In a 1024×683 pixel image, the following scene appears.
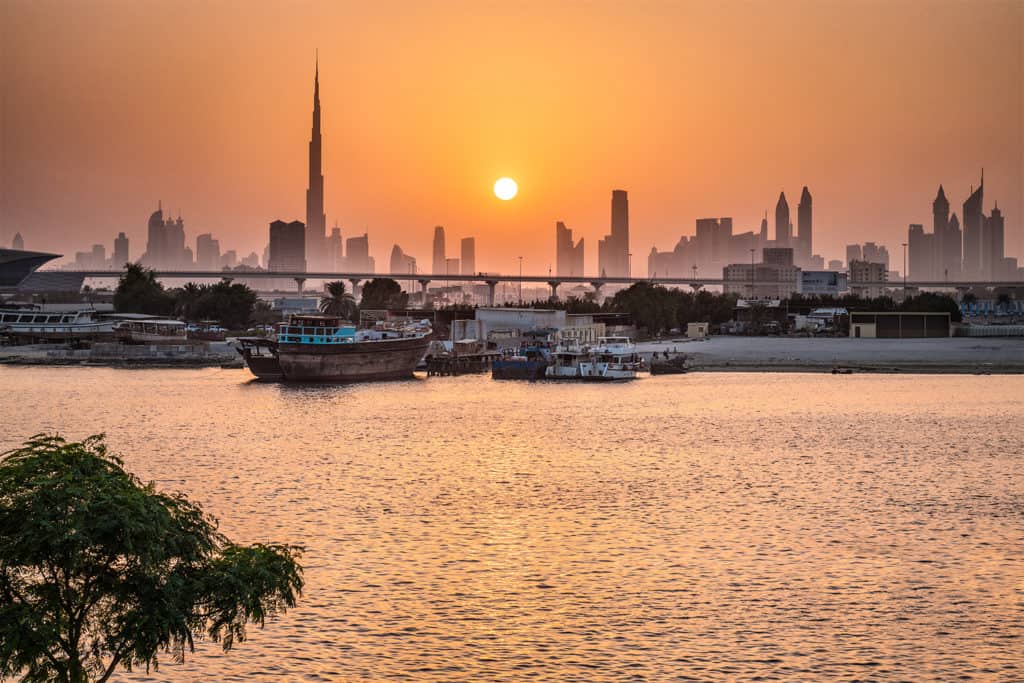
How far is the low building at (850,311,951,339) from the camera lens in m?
143

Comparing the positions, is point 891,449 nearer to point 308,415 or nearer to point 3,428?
point 308,415

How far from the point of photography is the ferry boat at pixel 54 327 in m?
138

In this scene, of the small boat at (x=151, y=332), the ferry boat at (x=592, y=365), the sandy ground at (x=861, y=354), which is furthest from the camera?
the small boat at (x=151, y=332)

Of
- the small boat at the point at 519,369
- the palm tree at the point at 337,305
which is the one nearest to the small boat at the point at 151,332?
the palm tree at the point at 337,305

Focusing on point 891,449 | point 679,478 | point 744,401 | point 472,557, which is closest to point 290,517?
point 472,557

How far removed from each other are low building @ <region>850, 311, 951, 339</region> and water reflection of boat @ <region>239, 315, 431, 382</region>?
2708 inches

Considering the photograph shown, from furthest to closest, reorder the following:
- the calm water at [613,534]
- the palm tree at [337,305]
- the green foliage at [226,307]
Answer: the palm tree at [337,305]
the green foliage at [226,307]
the calm water at [613,534]

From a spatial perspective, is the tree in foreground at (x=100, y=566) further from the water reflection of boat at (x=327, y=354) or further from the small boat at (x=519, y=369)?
the small boat at (x=519, y=369)

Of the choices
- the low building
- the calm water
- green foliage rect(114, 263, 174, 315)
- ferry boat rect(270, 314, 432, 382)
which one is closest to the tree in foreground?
the calm water

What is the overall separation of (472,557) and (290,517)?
758 cm

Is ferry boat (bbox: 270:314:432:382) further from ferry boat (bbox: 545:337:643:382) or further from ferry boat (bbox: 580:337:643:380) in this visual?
ferry boat (bbox: 580:337:643:380)

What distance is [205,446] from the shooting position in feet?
174

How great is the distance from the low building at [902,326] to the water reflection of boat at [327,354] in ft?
226

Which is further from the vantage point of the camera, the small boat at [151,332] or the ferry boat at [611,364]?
the small boat at [151,332]
